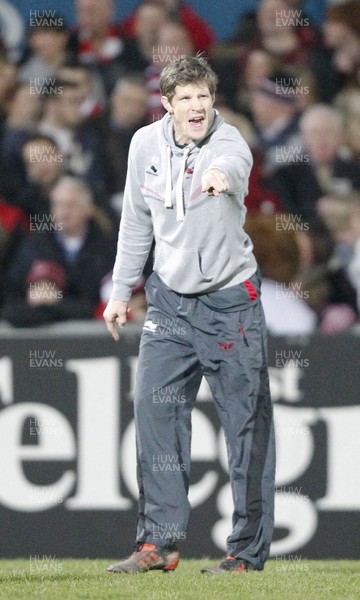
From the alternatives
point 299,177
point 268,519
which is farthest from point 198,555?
point 299,177

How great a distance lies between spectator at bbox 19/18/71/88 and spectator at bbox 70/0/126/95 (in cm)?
9

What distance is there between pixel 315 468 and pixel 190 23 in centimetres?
411

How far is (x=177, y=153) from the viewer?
4555 mm

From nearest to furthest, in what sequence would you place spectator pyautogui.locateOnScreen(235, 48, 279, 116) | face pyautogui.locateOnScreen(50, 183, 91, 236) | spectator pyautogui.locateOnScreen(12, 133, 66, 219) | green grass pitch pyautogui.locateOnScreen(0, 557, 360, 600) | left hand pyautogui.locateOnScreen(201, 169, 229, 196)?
green grass pitch pyautogui.locateOnScreen(0, 557, 360, 600) → left hand pyautogui.locateOnScreen(201, 169, 229, 196) → face pyautogui.locateOnScreen(50, 183, 91, 236) → spectator pyautogui.locateOnScreen(12, 133, 66, 219) → spectator pyautogui.locateOnScreen(235, 48, 279, 116)

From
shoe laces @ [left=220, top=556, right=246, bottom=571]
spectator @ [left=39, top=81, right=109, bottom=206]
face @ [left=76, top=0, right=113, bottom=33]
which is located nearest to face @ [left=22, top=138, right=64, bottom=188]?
spectator @ [left=39, top=81, right=109, bottom=206]

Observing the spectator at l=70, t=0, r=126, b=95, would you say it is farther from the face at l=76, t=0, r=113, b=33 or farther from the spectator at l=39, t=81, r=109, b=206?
the spectator at l=39, t=81, r=109, b=206

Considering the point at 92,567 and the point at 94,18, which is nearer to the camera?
the point at 92,567

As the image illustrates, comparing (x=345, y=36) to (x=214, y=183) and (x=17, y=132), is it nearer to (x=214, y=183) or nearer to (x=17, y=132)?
(x=17, y=132)

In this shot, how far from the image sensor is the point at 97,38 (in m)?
8.96

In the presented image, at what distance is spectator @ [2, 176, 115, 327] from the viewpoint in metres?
8.02

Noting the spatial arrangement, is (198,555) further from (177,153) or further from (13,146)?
(13,146)

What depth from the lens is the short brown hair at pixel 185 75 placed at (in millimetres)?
4379

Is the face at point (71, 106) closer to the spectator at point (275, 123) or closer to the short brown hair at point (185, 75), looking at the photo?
the spectator at point (275, 123)

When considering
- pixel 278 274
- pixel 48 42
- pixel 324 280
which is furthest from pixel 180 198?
pixel 48 42
